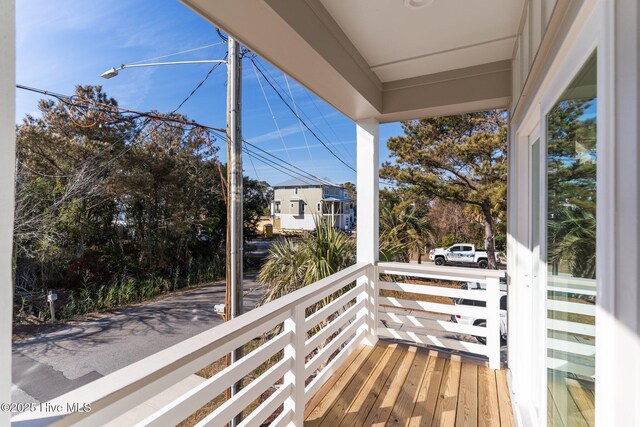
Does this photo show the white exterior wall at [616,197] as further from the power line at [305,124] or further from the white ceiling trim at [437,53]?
the power line at [305,124]

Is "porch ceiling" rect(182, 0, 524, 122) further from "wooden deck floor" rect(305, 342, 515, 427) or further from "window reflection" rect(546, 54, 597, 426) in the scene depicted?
"wooden deck floor" rect(305, 342, 515, 427)

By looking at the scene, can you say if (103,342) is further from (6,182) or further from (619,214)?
(619,214)

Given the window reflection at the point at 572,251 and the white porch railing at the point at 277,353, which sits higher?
the window reflection at the point at 572,251

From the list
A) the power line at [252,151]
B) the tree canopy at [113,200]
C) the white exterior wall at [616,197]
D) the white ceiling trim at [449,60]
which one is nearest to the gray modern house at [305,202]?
the power line at [252,151]

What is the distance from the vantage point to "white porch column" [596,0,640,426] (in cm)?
52

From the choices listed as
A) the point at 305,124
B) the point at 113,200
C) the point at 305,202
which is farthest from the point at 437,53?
the point at 113,200

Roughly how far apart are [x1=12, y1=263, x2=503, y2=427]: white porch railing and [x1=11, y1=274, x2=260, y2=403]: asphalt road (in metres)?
2.43

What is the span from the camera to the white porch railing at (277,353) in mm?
814

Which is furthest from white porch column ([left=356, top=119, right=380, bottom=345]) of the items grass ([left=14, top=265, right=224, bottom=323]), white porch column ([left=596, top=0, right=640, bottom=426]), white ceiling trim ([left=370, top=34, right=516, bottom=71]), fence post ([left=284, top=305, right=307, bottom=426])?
grass ([left=14, top=265, right=224, bottom=323])

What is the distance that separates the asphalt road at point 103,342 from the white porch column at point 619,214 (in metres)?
4.41

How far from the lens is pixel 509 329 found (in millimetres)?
2332

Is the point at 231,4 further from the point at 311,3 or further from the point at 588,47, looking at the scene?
the point at 588,47

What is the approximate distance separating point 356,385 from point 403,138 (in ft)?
23.1

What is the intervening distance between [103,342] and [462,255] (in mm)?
7126
